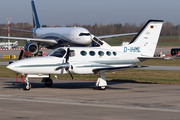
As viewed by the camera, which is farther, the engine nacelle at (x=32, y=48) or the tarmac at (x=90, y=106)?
the engine nacelle at (x=32, y=48)

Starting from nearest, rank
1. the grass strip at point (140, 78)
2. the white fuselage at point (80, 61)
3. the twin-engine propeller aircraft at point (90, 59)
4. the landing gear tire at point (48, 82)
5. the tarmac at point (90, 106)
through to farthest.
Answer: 1. the tarmac at point (90, 106)
2. the white fuselage at point (80, 61)
3. the twin-engine propeller aircraft at point (90, 59)
4. the landing gear tire at point (48, 82)
5. the grass strip at point (140, 78)

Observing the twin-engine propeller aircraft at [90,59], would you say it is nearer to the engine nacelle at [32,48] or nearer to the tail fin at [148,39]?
the tail fin at [148,39]

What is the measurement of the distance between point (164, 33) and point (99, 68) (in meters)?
181

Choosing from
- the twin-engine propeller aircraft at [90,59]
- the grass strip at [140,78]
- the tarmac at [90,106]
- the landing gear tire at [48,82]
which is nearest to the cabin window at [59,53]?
the twin-engine propeller aircraft at [90,59]

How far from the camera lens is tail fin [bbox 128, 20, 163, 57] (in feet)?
71.3

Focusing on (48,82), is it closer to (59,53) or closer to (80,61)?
(59,53)

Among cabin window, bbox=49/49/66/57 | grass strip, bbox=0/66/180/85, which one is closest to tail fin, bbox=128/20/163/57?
grass strip, bbox=0/66/180/85

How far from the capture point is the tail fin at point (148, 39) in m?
21.7

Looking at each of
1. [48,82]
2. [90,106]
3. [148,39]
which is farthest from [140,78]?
[90,106]

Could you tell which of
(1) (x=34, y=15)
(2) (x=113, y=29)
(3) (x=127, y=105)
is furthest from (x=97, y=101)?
(2) (x=113, y=29)

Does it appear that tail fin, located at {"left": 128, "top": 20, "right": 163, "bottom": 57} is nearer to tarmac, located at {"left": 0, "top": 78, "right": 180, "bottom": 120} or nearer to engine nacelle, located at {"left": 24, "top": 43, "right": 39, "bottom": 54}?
tarmac, located at {"left": 0, "top": 78, "right": 180, "bottom": 120}

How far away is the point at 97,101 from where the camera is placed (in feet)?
47.8

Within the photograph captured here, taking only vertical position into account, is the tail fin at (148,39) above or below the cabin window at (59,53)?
above

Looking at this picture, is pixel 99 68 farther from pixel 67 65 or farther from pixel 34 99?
pixel 34 99
